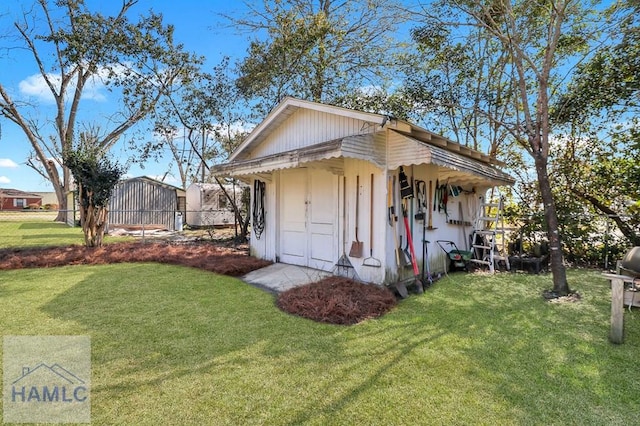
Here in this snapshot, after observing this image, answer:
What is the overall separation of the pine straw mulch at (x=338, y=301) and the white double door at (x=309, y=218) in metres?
1.22

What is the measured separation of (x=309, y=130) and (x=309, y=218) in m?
1.89

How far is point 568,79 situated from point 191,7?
13304 millimetres

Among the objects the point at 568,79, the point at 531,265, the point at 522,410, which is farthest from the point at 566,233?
the point at 522,410

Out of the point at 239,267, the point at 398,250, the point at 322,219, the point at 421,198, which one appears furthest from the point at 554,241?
the point at 239,267

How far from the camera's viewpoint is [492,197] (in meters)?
10.3

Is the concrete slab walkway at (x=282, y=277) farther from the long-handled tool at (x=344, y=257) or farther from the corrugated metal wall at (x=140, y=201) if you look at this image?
the corrugated metal wall at (x=140, y=201)

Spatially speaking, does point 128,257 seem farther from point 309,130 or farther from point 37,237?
point 37,237

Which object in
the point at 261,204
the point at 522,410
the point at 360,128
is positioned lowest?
the point at 522,410

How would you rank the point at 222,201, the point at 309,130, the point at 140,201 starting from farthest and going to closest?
the point at 222,201 → the point at 140,201 → the point at 309,130

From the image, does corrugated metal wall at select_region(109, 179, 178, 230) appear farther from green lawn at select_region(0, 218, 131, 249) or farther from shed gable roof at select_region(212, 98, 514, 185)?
shed gable roof at select_region(212, 98, 514, 185)

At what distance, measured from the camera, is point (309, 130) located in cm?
672

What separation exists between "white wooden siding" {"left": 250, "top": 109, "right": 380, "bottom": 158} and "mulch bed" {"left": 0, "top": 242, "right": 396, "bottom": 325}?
273 cm

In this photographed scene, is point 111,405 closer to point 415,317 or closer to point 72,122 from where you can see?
point 415,317

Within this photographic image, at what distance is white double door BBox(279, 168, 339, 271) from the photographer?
20.9 ft
